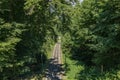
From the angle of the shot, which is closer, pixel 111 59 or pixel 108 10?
pixel 108 10

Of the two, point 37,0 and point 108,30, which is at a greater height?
point 37,0

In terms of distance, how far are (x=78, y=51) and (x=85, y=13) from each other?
10.5m

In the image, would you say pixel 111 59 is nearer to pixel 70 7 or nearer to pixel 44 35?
pixel 70 7

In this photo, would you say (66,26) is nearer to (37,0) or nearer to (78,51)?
(37,0)

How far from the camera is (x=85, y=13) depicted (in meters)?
37.9

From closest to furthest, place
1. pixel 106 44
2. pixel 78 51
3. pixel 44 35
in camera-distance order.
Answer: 1. pixel 106 44
2. pixel 44 35
3. pixel 78 51

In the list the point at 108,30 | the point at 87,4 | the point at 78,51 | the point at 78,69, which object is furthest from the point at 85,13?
the point at 108,30

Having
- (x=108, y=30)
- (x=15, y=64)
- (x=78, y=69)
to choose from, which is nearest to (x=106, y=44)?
(x=108, y=30)

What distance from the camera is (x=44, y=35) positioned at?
31.2 meters

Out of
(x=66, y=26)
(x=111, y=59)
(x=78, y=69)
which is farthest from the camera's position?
(x=78, y=69)

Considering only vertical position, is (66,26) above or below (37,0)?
below

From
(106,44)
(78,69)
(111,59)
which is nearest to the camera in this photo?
(106,44)

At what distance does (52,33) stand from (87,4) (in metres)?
Result: 8.35

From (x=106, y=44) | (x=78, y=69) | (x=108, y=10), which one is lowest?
(x=78, y=69)
